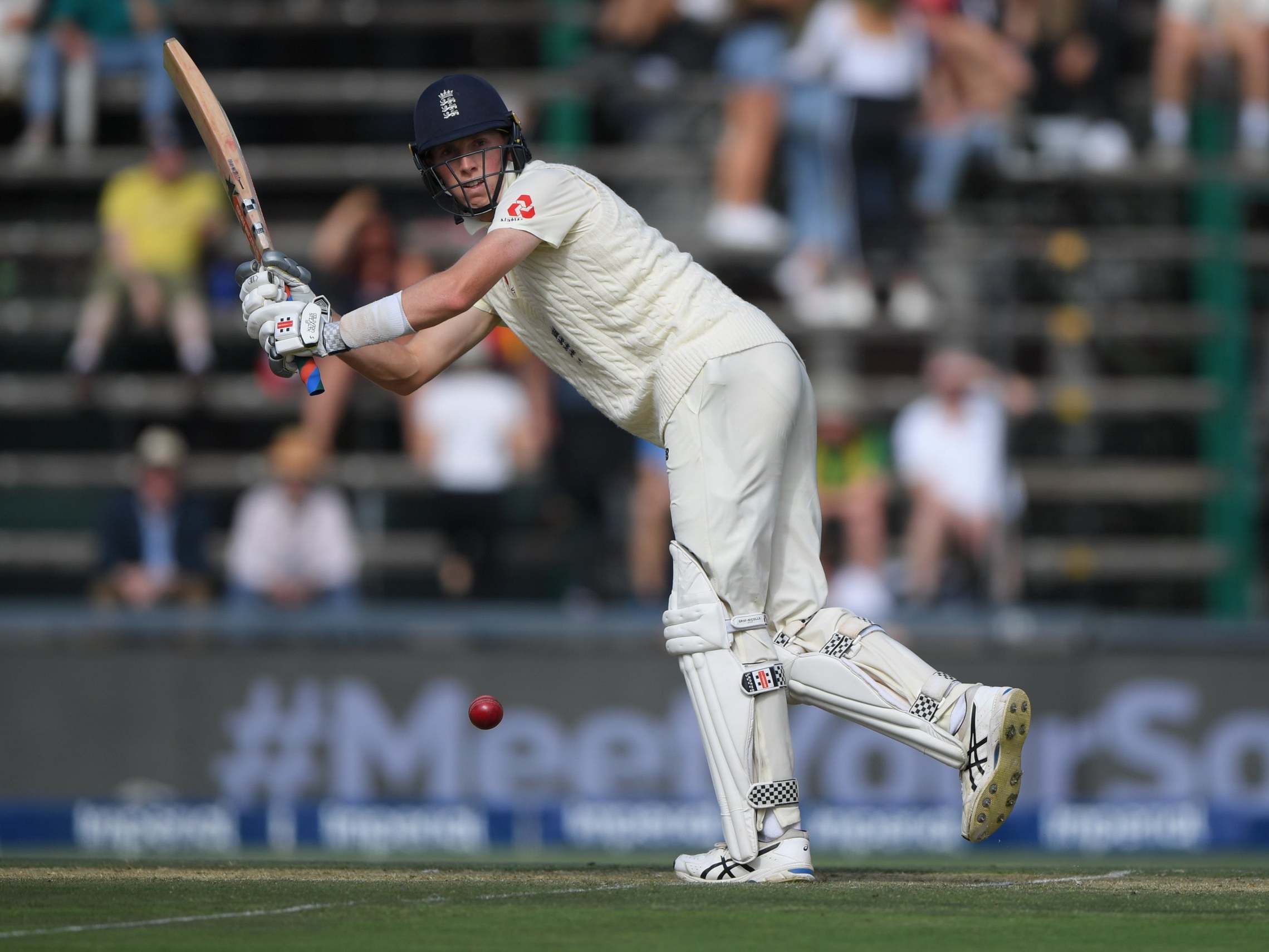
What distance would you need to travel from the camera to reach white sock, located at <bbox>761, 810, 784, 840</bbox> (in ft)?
17.0

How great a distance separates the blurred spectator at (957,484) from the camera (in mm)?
10617

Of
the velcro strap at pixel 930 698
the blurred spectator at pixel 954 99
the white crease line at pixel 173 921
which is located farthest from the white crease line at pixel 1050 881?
the blurred spectator at pixel 954 99

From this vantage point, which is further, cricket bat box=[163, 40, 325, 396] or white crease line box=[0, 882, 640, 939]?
cricket bat box=[163, 40, 325, 396]

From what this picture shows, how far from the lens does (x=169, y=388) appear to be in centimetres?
1188

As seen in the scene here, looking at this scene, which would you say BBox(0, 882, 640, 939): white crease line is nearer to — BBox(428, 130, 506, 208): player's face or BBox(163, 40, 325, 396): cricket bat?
BBox(163, 40, 325, 396): cricket bat

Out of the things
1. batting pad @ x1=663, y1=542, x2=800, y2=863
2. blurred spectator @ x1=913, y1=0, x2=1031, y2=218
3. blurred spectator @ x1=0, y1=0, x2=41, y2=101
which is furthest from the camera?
blurred spectator @ x1=0, y1=0, x2=41, y2=101

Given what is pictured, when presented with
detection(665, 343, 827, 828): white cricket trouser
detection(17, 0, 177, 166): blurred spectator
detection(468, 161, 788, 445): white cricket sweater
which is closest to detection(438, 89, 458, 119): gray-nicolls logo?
detection(468, 161, 788, 445): white cricket sweater

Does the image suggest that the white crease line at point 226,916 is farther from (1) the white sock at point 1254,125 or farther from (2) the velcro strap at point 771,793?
(1) the white sock at point 1254,125

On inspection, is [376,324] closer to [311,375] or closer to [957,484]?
[311,375]

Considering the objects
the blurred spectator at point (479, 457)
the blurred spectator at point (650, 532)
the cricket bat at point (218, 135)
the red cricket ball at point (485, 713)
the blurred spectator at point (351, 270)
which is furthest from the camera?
the blurred spectator at point (351, 270)

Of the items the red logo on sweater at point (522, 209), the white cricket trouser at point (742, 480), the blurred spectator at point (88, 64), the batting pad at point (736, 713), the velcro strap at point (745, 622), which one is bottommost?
the batting pad at point (736, 713)

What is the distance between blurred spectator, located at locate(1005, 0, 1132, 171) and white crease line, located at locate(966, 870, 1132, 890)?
7.14 metres

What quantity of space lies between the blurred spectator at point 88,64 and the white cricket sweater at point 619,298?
7429 mm

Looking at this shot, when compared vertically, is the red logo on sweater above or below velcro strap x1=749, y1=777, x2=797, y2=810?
above
